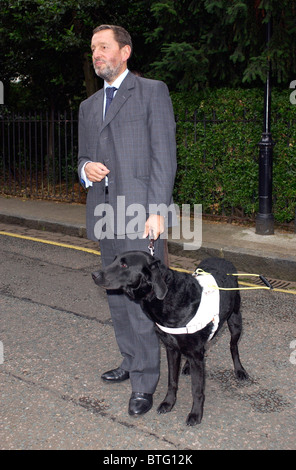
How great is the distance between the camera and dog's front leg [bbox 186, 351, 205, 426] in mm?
3352

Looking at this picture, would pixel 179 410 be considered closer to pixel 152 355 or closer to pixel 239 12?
pixel 152 355

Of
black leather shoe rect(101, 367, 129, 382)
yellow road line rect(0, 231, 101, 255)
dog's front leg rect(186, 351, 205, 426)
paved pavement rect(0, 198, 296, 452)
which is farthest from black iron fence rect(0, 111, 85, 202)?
dog's front leg rect(186, 351, 205, 426)

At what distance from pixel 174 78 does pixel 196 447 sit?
694 cm

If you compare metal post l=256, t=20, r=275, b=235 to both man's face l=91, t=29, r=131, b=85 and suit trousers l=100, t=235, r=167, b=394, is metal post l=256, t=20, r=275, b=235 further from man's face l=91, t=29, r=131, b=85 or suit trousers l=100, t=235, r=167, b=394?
man's face l=91, t=29, r=131, b=85

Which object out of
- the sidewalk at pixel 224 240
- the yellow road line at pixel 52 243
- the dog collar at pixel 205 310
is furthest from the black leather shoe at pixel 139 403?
the yellow road line at pixel 52 243

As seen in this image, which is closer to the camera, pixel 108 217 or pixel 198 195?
pixel 108 217

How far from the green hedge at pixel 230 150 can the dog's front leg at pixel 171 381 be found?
5.16 meters

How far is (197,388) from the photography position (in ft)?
11.1

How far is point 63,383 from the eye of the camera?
3.91 m

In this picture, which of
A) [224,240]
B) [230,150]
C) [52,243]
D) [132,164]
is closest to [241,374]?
[132,164]

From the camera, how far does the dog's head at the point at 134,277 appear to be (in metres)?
3.13

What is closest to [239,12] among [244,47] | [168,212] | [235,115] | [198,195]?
[244,47]

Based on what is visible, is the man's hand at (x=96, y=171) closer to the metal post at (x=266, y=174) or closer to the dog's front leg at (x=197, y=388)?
the dog's front leg at (x=197, y=388)

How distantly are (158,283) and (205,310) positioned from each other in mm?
396
